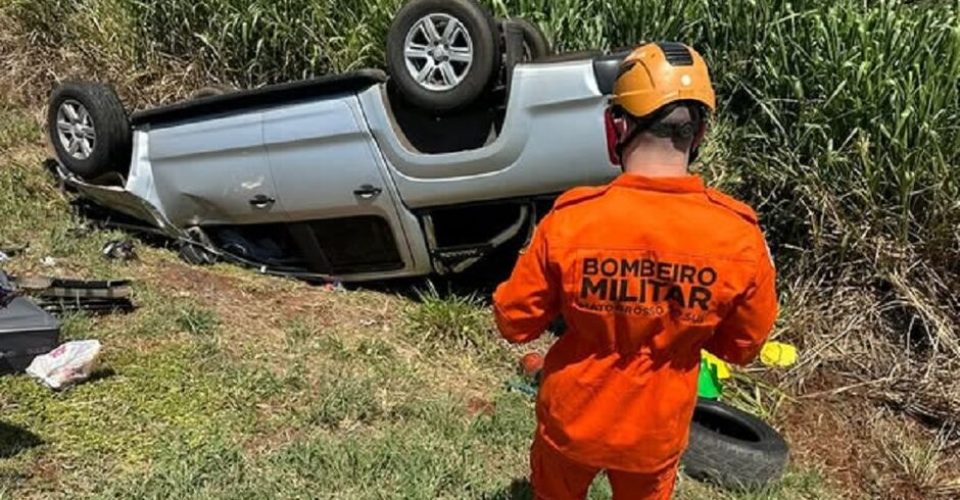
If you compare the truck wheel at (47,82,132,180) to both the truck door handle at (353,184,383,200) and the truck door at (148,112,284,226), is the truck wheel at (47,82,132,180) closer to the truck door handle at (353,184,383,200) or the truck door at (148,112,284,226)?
the truck door at (148,112,284,226)

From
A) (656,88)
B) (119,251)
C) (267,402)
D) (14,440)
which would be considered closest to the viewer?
(656,88)

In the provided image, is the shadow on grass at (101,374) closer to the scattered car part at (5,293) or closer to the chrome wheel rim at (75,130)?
the scattered car part at (5,293)

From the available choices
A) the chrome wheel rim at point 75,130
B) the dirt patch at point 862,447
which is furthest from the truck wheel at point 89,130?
the dirt patch at point 862,447

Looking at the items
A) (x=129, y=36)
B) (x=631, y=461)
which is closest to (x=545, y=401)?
(x=631, y=461)

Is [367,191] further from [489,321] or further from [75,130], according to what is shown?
[75,130]

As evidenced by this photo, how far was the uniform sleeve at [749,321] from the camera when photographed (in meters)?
2.56

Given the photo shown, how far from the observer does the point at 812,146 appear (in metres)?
5.52

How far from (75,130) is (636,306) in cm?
429

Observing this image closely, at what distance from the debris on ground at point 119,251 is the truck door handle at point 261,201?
78cm

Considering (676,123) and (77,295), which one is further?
(77,295)

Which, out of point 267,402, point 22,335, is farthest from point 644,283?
point 267,402

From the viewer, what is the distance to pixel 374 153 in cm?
511

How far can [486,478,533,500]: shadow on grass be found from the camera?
154 inches

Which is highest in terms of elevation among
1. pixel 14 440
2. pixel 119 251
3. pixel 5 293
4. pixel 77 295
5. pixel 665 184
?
pixel 665 184
